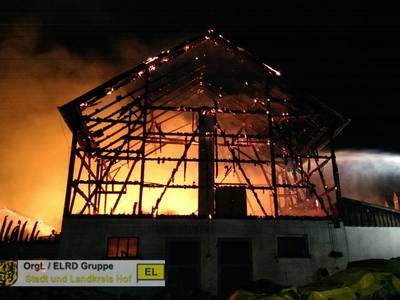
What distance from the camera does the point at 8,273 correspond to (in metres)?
12.1

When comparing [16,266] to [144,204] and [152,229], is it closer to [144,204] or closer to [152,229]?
[152,229]

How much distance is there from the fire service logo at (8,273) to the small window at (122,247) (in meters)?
3.26

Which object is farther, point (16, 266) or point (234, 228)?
point (234, 228)

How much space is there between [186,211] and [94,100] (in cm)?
1011

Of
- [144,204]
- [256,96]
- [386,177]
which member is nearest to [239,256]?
[256,96]

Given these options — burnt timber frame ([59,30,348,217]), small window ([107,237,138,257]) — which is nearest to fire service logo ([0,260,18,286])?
burnt timber frame ([59,30,348,217])

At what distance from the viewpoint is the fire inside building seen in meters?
13.4

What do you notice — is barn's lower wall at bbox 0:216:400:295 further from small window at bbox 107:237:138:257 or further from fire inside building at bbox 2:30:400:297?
small window at bbox 107:237:138:257

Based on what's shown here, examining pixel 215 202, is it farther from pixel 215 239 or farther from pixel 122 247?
pixel 122 247

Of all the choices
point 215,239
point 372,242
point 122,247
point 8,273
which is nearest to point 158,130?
point 122,247

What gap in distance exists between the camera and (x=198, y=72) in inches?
704

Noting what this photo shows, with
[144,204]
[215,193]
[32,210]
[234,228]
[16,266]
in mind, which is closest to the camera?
[16,266]

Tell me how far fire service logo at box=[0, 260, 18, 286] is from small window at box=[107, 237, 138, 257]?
3258mm

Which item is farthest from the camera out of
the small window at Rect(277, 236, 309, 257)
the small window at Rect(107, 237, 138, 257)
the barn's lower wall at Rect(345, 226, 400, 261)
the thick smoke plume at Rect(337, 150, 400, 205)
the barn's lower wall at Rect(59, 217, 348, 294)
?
the thick smoke plume at Rect(337, 150, 400, 205)
